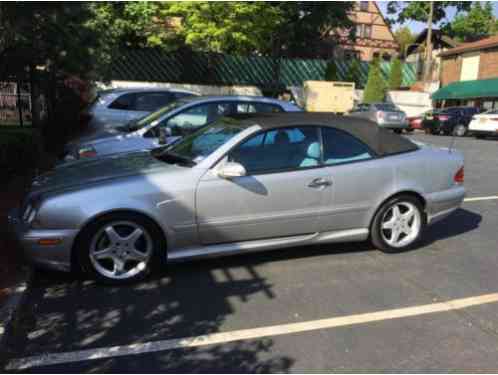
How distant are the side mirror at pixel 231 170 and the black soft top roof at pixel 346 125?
24.2 inches

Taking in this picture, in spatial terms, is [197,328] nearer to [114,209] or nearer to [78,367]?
[78,367]

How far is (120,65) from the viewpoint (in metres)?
26.2

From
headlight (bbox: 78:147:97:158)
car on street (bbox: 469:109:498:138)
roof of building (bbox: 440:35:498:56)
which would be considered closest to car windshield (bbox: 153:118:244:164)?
headlight (bbox: 78:147:97:158)

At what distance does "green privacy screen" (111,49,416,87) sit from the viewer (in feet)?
87.2

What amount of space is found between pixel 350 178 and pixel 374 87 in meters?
26.8

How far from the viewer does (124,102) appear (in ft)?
30.6

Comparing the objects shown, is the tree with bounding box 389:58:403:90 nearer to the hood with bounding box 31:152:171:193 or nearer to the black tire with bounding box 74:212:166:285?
the hood with bounding box 31:152:171:193

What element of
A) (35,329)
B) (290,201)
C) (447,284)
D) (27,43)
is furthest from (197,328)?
(27,43)

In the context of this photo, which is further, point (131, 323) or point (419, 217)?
point (419, 217)

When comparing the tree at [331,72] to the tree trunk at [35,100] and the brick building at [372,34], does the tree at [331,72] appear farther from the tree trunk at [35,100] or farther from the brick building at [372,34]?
the brick building at [372,34]

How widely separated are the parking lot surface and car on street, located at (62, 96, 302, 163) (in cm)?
262

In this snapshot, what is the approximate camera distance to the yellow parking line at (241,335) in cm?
304

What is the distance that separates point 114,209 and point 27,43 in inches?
155

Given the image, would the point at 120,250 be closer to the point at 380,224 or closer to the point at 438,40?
the point at 380,224
